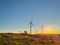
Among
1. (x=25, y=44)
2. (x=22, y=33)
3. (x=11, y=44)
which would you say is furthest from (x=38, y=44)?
(x=22, y=33)

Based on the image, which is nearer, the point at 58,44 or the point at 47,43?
the point at 47,43

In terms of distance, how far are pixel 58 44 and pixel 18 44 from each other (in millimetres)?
15081

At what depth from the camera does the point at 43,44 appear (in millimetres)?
50469

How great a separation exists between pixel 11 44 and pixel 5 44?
2.30 m

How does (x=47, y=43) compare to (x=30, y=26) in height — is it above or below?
below

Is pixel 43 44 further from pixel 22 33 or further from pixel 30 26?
pixel 22 33

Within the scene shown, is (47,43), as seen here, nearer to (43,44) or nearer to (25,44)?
(43,44)

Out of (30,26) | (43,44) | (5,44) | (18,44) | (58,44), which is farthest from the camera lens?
(30,26)

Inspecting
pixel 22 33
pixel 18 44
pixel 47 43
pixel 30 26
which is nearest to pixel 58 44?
pixel 47 43

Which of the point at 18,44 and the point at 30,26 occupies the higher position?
the point at 30,26

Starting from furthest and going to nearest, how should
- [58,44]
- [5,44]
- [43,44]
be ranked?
[58,44] < [43,44] < [5,44]

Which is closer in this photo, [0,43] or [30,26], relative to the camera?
[0,43]

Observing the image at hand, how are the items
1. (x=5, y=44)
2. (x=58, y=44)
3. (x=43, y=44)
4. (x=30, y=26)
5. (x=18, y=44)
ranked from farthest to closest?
1. (x=30, y=26)
2. (x=58, y=44)
3. (x=43, y=44)
4. (x=18, y=44)
5. (x=5, y=44)

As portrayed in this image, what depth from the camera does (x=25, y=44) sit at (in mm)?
45688
